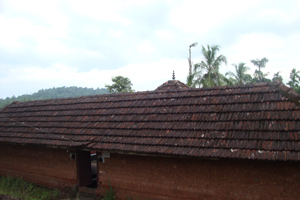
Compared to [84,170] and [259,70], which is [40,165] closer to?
[84,170]

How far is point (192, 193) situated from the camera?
22.5 ft

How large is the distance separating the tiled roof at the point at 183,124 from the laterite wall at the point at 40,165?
2.44 feet

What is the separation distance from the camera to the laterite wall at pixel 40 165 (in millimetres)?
9367

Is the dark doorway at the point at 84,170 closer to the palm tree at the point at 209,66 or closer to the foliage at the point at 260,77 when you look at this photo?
the palm tree at the point at 209,66

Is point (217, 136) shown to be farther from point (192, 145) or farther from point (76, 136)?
point (76, 136)

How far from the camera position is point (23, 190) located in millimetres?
9555

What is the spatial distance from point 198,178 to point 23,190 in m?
6.89

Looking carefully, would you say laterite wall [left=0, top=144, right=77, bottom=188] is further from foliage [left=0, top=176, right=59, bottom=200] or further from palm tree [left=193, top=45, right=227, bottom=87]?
palm tree [left=193, top=45, right=227, bottom=87]

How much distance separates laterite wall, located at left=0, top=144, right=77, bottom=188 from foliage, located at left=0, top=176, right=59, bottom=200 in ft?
0.89

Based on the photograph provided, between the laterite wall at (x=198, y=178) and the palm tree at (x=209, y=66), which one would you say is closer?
the laterite wall at (x=198, y=178)

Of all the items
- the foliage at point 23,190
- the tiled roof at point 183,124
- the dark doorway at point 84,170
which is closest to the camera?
the tiled roof at point 183,124

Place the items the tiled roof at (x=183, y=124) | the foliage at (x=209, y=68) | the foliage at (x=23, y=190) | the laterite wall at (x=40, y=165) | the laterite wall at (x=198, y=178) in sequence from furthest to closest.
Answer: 1. the foliage at (x=209, y=68)
2. the laterite wall at (x=40, y=165)
3. the foliage at (x=23, y=190)
4. the tiled roof at (x=183, y=124)
5. the laterite wall at (x=198, y=178)

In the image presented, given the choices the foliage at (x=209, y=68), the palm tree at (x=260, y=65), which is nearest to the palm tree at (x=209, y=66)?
the foliage at (x=209, y=68)

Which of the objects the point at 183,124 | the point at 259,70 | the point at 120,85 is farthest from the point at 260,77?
the point at 183,124
